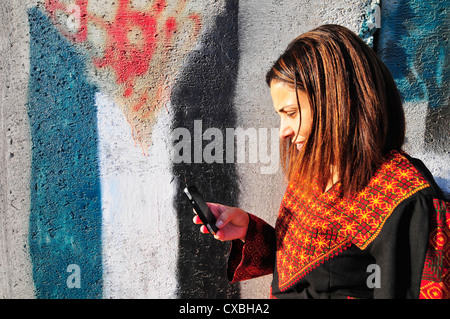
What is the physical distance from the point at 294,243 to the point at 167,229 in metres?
0.81

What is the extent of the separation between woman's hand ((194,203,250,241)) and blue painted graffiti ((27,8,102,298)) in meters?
0.73

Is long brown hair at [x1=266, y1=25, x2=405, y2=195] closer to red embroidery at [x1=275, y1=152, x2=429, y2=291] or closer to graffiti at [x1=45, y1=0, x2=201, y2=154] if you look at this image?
red embroidery at [x1=275, y1=152, x2=429, y2=291]

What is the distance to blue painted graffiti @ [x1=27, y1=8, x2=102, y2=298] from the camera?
67.4 inches

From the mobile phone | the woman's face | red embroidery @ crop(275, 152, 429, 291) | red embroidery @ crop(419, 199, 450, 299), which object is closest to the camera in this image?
red embroidery @ crop(419, 199, 450, 299)

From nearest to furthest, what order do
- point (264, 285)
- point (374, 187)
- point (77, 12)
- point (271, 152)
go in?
1. point (374, 187)
2. point (77, 12)
3. point (271, 152)
4. point (264, 285)

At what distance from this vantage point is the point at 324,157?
47.1 inches

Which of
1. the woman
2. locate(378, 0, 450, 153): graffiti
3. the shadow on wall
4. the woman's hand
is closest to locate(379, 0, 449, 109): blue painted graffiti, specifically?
locate(378, 0, 450, 153): graffiti

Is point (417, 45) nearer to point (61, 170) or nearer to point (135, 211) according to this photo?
point (135, 211)

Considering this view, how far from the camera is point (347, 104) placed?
1.13 m

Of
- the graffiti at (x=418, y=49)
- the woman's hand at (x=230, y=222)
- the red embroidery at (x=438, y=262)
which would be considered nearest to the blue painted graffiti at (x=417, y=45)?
the graffiti at (x=418, y=49)

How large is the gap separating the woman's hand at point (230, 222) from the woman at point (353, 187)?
0.67ft

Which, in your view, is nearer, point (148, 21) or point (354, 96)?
point (354, 96)
